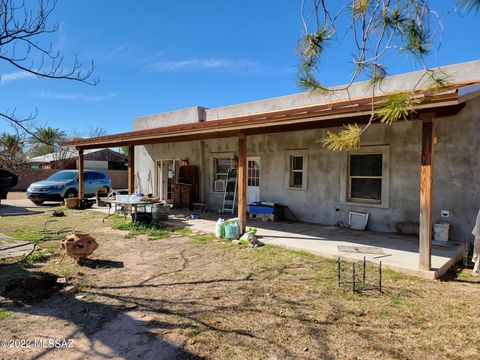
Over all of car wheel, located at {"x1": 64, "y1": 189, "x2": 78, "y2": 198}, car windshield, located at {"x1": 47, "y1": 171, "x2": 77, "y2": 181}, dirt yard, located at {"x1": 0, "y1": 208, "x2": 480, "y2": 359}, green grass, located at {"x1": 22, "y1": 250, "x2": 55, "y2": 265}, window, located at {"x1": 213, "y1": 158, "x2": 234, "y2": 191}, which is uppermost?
window, located at {"x1": 213, "y1": 158, "x2": 234, "y2": 191}

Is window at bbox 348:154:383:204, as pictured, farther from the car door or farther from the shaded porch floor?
the car door

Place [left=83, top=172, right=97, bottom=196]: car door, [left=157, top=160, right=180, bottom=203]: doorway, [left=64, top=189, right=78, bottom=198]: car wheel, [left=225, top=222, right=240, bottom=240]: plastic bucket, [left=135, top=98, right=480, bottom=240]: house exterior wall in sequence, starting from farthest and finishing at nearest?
[left=83, top=172, right=97, bottom=196]: car door, [left=64, top=189, right=78, bottom=198]: car wheel, [left=157, top=160, right=180, bottom=203]: doorway, [left=225, top=222, right=240, bottom=240]: plastic bucket, [left=135, top=98, right=480, bottom=240]: house exterior wall

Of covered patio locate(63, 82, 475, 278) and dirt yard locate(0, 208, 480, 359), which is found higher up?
covered patio locate(63, 82, 475, 278)

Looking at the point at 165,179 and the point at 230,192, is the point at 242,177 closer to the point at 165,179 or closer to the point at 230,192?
the point at 230,192

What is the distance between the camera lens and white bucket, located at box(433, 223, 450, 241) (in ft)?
22.7

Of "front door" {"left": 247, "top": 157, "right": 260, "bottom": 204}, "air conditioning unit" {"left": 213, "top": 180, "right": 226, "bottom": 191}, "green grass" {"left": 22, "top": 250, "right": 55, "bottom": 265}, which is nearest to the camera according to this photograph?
"green grass" {"left": 22, "top": 250, "right": 55, "bottom": 265}

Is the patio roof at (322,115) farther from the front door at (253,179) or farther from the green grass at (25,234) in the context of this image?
the green grass at (25,234)

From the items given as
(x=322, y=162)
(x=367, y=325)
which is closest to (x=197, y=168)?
(x=322, y=162)

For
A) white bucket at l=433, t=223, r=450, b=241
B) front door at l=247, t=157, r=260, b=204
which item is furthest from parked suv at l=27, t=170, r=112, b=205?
white bucket at l=433, t=223, r=450, b=241

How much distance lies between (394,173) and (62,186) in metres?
13.8

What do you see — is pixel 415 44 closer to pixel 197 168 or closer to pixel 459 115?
pixel 459 115

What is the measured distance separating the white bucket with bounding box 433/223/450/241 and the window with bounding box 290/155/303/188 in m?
3.91

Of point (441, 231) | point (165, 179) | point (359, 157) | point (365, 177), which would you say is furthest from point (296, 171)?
point (165, 179)

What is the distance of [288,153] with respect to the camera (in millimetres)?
10133
